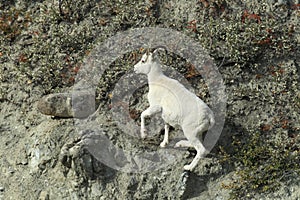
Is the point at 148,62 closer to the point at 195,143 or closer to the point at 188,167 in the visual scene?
the point at 195,143

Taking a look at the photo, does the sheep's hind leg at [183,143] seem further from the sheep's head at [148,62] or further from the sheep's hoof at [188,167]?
the sheep's head at [148,62]

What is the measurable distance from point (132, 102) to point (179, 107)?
6.59 ft

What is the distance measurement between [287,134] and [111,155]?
11.9 feet

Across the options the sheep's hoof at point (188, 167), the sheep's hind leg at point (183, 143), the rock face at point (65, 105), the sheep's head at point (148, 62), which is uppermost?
the sheep's head at point (148, 62)

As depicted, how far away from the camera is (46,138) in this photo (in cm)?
1130

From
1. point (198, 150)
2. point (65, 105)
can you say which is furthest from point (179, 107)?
point (65, 105)

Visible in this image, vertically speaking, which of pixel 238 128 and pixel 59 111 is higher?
pixel 59 111

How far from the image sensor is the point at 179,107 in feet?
33.0

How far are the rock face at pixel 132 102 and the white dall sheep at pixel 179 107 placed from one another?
27.3 inches

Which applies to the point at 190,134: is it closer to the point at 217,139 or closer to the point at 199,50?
the point at 217,139

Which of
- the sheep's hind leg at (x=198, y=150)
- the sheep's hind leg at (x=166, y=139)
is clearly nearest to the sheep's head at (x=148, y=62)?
the sheep's hind leg at (x=166, y=139)

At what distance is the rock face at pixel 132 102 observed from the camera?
1061 centimetres

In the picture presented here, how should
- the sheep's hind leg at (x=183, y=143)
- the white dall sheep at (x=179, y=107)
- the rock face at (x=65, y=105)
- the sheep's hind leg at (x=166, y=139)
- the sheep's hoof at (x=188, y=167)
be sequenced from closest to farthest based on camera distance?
the white dall sheep at (x=179, y=107), the sheep's hoof at (x=188, y=167), the sheep's hind leg at (x=183, y=143), the sheep's hind leg at (x=166, y=139), the rock face at (x=65, y=105)

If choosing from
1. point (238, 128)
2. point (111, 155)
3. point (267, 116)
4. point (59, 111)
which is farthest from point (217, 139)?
point (59, 111)
